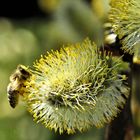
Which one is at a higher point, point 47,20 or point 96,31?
point 47,20

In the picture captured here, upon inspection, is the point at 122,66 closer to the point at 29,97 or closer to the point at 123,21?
the point at 123,21

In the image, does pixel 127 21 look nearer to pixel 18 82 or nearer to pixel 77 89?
pixel 77 89

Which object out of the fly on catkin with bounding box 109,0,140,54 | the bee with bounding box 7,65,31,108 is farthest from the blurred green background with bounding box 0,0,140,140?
the fly on catkin with bounding box 109,0,140,54

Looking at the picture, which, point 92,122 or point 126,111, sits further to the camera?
point 126,111

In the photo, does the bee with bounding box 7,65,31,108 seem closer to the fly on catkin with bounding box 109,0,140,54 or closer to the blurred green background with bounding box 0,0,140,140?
the fly on catkin with bounding box 109,0,140,54


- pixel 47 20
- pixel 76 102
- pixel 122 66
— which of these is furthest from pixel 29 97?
pixel 47 20
